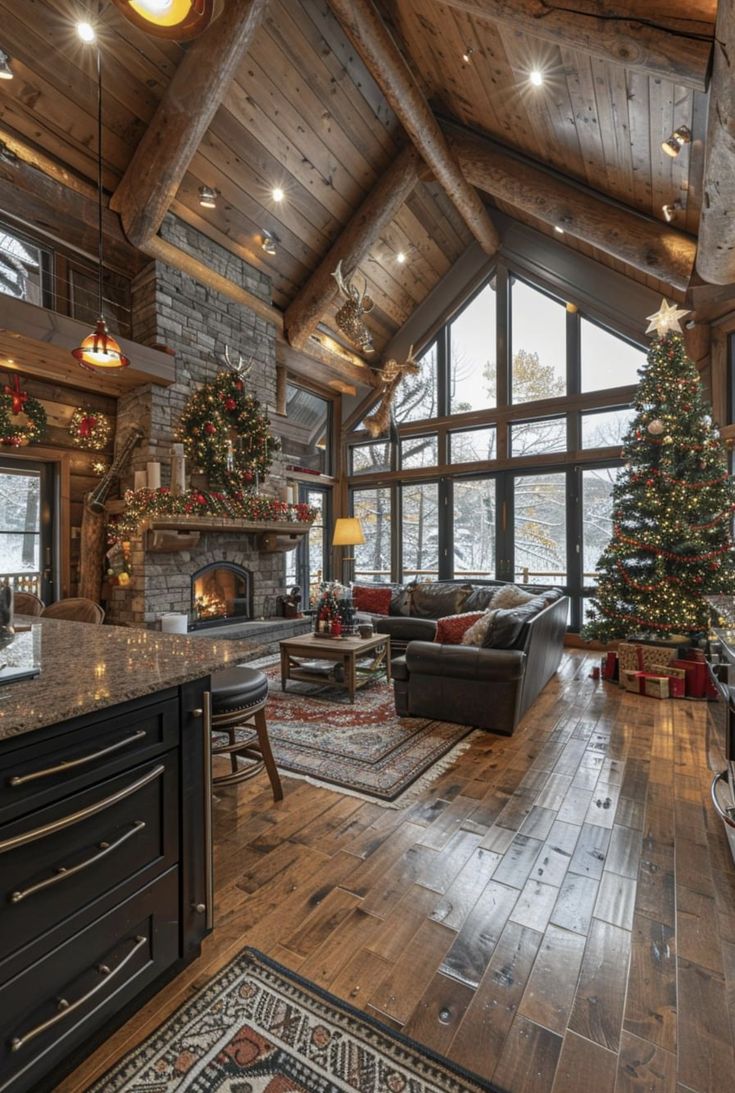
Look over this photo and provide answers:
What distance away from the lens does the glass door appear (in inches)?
189

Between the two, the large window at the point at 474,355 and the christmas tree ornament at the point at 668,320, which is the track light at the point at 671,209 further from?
the large window at the point at 474,355

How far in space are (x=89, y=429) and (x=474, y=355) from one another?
18.3 ft

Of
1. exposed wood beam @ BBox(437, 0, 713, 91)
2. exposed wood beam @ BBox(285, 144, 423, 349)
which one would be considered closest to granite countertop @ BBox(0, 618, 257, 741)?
exposed wood beam @ BBox(437, 0, 713, 91)

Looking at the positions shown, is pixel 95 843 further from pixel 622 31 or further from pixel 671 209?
pixel 671 209

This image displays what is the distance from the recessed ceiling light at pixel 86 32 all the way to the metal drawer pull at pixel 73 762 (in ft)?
18.1

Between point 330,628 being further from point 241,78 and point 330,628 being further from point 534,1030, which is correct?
point 241,78

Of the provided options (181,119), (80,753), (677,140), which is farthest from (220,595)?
(677,140)

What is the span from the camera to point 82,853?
1.22 metres

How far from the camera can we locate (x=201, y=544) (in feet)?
19.0

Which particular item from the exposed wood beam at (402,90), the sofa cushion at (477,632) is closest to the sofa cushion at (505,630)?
the sofa cushion at (477,632)

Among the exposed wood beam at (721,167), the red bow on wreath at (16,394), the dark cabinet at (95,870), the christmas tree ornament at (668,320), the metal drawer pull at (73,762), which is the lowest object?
the dark cabinet at (95,870)

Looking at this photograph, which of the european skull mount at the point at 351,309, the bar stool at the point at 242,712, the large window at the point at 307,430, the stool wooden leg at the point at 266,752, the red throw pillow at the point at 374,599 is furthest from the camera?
the large window at the point at 307,430

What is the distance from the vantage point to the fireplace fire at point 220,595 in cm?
580

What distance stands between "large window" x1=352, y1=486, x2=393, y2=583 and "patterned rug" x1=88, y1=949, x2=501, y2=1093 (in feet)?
23.4
